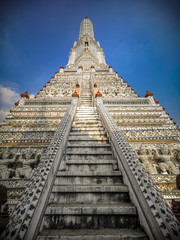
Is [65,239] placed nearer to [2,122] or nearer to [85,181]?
[85,181]

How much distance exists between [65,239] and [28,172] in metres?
2.84

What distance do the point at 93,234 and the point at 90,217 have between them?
226 millimetres

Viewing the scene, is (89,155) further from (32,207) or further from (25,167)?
(25,167)

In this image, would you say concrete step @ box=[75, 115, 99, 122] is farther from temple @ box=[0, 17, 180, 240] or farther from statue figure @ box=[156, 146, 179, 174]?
statue figure @ box=[156, 146, 179, 174]

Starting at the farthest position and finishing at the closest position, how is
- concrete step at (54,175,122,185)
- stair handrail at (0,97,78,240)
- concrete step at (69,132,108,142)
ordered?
concrete step at (69,132,108,142) → concrete step at (54,175,122,185) → stair handrail at (0,97,78,240)

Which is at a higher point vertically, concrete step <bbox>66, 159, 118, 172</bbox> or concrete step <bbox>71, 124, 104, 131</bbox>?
concrete step <bbox>71, 124, 104, 131</bbox>

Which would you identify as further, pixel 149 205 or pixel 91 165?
pixel 91 165

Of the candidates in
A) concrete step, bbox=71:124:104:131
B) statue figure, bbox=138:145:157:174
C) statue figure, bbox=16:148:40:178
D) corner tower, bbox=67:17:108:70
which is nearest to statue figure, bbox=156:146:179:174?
statue figure, bbox=138:145:157:174

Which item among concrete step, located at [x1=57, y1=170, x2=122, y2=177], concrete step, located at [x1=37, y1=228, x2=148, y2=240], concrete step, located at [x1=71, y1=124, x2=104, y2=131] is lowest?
concrete step, located at [x1=37, y1=228, x2=148, y2=240]

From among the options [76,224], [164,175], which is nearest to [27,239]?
[76,224]

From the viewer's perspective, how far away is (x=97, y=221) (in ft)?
5.60

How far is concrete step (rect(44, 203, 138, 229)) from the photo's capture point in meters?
1.67

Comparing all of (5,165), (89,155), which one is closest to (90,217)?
(89,155)

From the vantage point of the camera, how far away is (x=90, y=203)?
1980 mm
